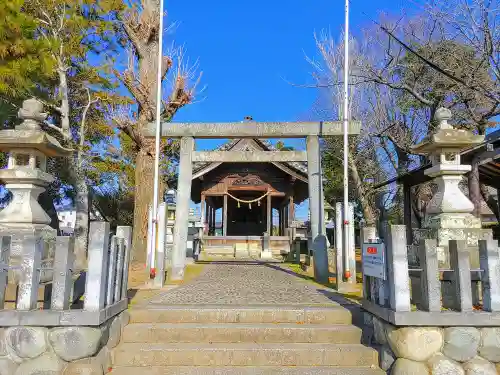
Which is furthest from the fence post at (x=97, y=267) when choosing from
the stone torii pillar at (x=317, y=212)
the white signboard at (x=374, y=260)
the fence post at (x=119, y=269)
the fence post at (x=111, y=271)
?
the stone torii pillar at (x=317, y=212)

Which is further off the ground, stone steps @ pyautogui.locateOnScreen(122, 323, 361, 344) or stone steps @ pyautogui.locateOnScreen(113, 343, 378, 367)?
stone steps @ pyautogui.locateOnScreen(122, 323, 361, 344)

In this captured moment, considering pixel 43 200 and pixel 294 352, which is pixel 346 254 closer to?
pixel 294 352

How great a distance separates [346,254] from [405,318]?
3.01 metres

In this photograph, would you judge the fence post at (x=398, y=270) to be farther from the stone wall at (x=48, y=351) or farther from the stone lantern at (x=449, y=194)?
the stone wall at (x=48, y=351)

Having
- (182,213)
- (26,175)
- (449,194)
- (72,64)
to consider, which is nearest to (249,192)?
(72,64)

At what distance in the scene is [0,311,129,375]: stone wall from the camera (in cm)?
362

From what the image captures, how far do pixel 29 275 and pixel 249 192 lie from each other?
17.1m

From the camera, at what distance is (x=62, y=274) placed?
3812 mm

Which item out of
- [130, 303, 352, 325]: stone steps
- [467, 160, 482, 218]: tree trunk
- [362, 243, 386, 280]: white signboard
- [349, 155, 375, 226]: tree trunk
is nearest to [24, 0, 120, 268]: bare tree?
[130, 303, 352, 325]: stone steps

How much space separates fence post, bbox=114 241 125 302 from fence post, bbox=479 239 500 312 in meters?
4.19

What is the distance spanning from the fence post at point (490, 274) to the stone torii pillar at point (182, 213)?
5.69 meters

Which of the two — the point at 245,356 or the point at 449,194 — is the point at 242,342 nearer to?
the point at 245,356

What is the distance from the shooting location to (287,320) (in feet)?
15.4

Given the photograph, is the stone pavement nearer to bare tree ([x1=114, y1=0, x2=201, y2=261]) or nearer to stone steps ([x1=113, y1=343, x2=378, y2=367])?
stone steps ([x1=113, y1=343, x2=378, y2=367])
